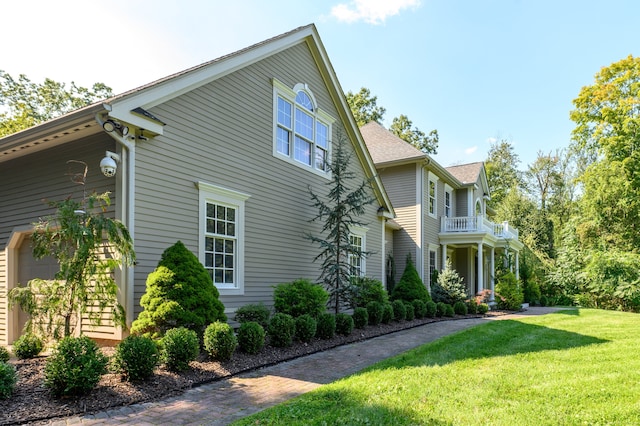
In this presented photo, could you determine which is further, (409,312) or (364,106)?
(364,106)

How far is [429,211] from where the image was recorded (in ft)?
62.3

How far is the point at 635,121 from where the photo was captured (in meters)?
23.2

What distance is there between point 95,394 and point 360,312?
654 centimetres

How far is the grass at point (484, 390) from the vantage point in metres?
4.12

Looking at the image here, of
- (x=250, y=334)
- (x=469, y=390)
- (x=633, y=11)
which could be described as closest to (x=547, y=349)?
(x=469, y=390)

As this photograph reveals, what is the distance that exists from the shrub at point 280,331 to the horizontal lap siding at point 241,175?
1312 millimetres

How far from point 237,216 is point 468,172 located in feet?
55.8

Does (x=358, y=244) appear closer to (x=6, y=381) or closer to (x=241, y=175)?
(x=241, y=175)

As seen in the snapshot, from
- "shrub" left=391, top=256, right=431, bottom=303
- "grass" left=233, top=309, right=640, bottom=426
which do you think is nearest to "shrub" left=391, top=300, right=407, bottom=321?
"shrub" left=391, top=256, right=431, bottom=303

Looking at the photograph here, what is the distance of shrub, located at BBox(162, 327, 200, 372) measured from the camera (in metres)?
5.52

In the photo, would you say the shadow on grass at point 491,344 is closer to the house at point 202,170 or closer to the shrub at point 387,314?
the shrub at point 387,314

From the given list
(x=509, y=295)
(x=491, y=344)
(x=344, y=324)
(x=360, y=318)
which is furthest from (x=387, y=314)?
(x=509, y=295)

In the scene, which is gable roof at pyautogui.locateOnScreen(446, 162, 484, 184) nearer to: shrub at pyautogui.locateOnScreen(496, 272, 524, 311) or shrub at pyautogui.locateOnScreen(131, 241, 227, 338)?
shrub at pyautogui.locateOnScreen(496, 272, 524, 311)

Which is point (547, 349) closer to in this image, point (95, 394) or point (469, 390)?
point (469, 390)
